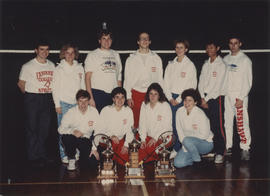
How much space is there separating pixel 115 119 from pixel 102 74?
0.57 m

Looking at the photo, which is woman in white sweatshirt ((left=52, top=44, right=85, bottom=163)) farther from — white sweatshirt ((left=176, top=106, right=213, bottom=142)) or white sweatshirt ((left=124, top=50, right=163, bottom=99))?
white sweatshirt ((left=176, top=106, right=213, bottom=142))

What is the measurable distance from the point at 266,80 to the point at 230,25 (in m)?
1.03

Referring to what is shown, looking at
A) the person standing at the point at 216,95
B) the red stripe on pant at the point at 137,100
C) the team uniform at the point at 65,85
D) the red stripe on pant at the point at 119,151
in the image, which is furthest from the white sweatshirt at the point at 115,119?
the person standing at the point at 216,95

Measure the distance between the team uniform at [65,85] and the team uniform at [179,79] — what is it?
1.13 meters

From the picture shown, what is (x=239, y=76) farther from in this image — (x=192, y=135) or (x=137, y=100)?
(x=137, y=100)

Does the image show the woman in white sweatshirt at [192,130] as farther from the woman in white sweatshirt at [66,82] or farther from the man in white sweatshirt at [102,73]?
the woman in white sweatshirt at [66,82]

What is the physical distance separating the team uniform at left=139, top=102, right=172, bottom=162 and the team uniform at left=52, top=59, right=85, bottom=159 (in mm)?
864

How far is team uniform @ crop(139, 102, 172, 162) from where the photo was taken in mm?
4399

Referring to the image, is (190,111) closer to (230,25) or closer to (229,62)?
(229,62)

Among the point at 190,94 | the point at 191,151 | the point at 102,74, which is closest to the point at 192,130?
the point at 191,151

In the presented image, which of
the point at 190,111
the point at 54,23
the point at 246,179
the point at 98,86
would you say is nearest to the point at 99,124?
the point at 98,86

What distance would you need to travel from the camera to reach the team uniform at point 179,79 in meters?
4.52

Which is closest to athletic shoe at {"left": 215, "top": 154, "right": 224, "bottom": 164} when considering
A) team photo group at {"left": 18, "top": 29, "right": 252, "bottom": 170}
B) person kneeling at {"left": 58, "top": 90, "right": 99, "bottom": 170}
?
team photo group at {"left": 18, "top": 29, "right": 252, "bottom": 170}

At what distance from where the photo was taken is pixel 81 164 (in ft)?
14.5
